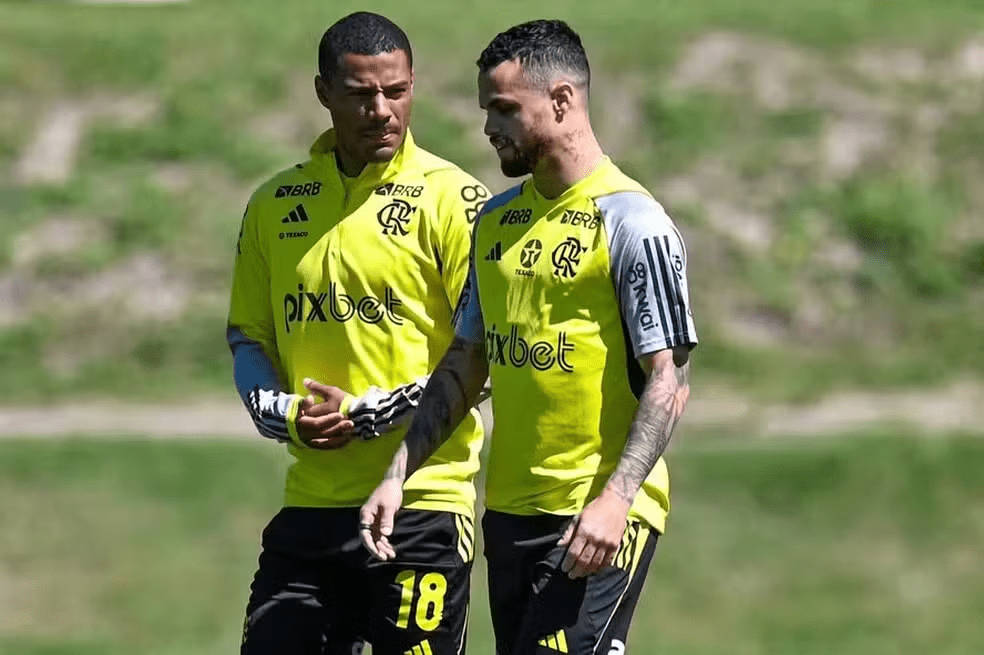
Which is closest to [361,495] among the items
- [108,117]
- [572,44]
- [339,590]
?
[339,590]

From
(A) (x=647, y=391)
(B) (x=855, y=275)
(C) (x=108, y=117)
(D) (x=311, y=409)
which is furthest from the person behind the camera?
(C) (x=108, y=117)

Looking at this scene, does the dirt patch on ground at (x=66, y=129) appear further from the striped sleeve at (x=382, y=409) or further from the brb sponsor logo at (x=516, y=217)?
the brb sponsor logo at (x=516, y=217)

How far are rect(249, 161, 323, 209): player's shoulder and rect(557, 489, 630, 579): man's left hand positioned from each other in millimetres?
1805

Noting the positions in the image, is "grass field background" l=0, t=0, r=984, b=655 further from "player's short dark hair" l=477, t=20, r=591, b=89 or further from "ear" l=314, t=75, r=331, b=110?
"player's short dark hair" l=477, t=20, r=591, b=89

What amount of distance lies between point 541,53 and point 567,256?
1.93ft

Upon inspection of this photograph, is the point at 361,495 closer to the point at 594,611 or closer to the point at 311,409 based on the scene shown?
the point at 311,409

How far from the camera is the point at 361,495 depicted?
677 centimetres

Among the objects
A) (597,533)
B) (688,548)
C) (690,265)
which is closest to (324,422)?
(597,533)

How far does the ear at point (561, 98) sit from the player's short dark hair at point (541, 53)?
2 cm

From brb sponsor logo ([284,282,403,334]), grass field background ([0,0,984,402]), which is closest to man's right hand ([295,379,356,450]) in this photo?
brb sponsor logo ([284,282,403,334])

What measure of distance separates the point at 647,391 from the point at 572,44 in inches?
41.6

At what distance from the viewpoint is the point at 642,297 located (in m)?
5.82

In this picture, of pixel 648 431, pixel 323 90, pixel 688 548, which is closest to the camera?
pixel 648 431

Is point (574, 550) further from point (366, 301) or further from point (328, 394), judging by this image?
point (366, 301)
